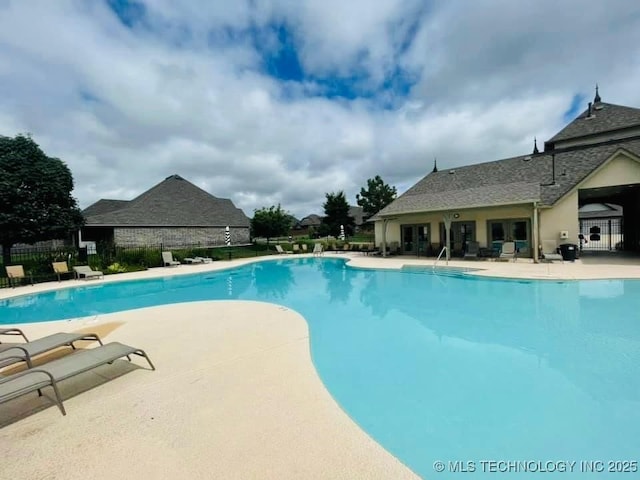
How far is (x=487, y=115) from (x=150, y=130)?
25.6 metres

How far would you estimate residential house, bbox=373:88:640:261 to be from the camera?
1495cm

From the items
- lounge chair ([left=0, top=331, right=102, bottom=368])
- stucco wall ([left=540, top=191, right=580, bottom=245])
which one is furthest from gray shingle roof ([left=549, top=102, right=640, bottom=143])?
lounge chair ([left=0, top=331, right=102, bottom=368])

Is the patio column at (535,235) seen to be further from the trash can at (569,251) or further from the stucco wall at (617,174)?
the stucco wall at (617,174)

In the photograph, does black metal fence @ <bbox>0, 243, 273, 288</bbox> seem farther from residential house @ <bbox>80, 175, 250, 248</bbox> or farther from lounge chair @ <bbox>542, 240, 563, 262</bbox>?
lounge chair @ <bbox>542, 240, 563, 262</bbox>

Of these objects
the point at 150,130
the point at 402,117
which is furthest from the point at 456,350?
the point at 150,130

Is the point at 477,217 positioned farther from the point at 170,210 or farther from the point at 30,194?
the point at 170,210

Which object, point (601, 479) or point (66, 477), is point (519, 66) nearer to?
point (601, 479)

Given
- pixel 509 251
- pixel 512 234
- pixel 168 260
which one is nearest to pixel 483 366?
pixel 509 251

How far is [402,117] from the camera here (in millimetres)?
19938

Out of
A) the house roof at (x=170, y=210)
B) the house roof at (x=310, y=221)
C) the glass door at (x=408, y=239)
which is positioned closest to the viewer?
the glass door at (x=408, y=239)

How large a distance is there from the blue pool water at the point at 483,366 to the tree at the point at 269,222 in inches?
756

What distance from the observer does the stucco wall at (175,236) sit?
75.4ft

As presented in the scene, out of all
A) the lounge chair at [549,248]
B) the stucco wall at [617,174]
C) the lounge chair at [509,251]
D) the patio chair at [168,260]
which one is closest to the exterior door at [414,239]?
the lounge chair at [509,251]

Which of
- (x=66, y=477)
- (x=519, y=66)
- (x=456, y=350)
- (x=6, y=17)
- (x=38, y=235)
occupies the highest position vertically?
(x=519, y=66)
